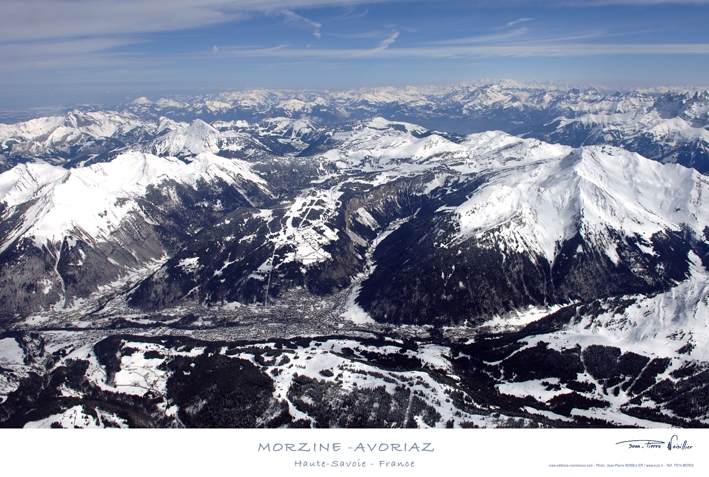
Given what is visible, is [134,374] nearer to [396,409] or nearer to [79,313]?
[396,409]

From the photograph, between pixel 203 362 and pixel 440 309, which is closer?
pixel 203 362

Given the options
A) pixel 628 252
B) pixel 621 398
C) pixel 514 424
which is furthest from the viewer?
pixel 628 252

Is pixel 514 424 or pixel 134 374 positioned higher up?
pixel 514 424

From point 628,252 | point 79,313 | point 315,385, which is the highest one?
point 315,385

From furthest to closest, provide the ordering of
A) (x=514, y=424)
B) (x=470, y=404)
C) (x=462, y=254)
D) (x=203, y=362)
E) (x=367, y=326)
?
(x=462, y=254) < (x=367, y=326) < (x=203, y=362) < (x=470, y=404) < (x=514, y=424)

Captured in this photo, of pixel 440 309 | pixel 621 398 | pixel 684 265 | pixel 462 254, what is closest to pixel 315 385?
pixel 621 398
